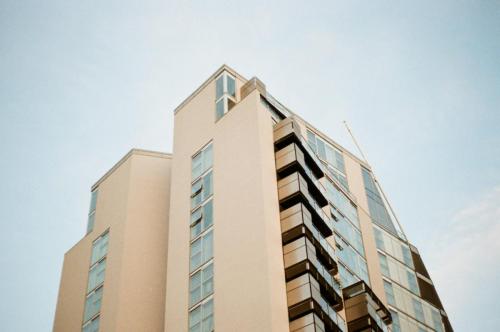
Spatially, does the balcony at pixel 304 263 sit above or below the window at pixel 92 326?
below

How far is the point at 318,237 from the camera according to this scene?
153 ft

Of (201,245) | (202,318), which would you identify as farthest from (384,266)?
(202,318)

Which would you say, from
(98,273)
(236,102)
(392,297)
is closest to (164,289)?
(98,273)

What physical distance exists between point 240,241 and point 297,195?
527 cm

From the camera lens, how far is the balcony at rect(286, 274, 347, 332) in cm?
3928

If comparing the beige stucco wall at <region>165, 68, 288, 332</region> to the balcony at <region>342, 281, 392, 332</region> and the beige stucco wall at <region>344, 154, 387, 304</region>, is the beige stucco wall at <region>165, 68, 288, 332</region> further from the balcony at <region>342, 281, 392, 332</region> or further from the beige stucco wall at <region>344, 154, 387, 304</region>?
the beige stucco wall at <region>344, 154, 387, 304</region>

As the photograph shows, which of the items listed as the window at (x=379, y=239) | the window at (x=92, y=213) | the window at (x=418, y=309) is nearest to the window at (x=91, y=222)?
the window at (x=92, y=213)

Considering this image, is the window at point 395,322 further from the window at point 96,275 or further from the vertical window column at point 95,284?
the window at point 96,275

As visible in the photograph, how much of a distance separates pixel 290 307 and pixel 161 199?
23.3m

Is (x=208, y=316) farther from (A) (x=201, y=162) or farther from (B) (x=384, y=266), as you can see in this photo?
(B) (x=384, y=266)

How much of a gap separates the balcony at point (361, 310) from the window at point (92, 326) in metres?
19.2

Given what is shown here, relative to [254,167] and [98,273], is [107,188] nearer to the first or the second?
[98,273]

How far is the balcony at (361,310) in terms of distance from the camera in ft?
156

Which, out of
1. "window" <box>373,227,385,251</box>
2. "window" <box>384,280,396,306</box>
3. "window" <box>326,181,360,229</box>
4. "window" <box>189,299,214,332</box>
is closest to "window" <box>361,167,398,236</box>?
"window" <box>373,227,385,251</box>
